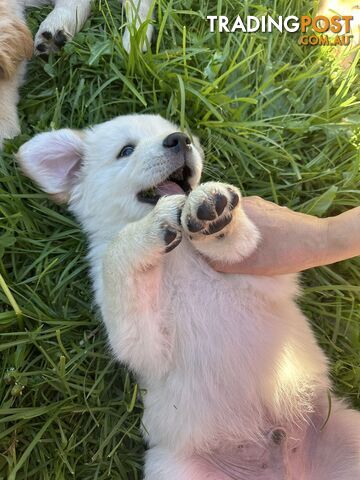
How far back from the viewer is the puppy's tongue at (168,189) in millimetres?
2369

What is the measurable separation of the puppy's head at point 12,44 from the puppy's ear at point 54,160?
0.62 metres

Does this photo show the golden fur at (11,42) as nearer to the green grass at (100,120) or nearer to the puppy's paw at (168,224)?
the green grass at (100,120)

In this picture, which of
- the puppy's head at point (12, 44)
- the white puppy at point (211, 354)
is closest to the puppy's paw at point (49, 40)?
the puppy's head at point (12, 44)

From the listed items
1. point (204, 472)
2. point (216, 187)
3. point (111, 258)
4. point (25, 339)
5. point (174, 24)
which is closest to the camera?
point (216, 187)

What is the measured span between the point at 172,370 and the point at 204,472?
0.48 metres

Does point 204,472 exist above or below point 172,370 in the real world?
below

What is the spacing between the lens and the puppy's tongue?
2.37m

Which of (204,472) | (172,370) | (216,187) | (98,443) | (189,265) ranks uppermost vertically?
(216,187)

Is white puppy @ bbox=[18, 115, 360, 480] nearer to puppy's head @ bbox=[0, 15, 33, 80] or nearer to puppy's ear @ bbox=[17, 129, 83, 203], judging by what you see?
puppy's ear @ bbox=[17, 129, 83, 203]

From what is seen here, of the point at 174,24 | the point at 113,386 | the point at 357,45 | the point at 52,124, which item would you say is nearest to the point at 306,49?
the point at 357,45

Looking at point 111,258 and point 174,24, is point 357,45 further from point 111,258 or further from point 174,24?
point 111,258

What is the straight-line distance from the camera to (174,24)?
10.6ft

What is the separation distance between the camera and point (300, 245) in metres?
2.26

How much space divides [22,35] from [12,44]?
3.7 inches
